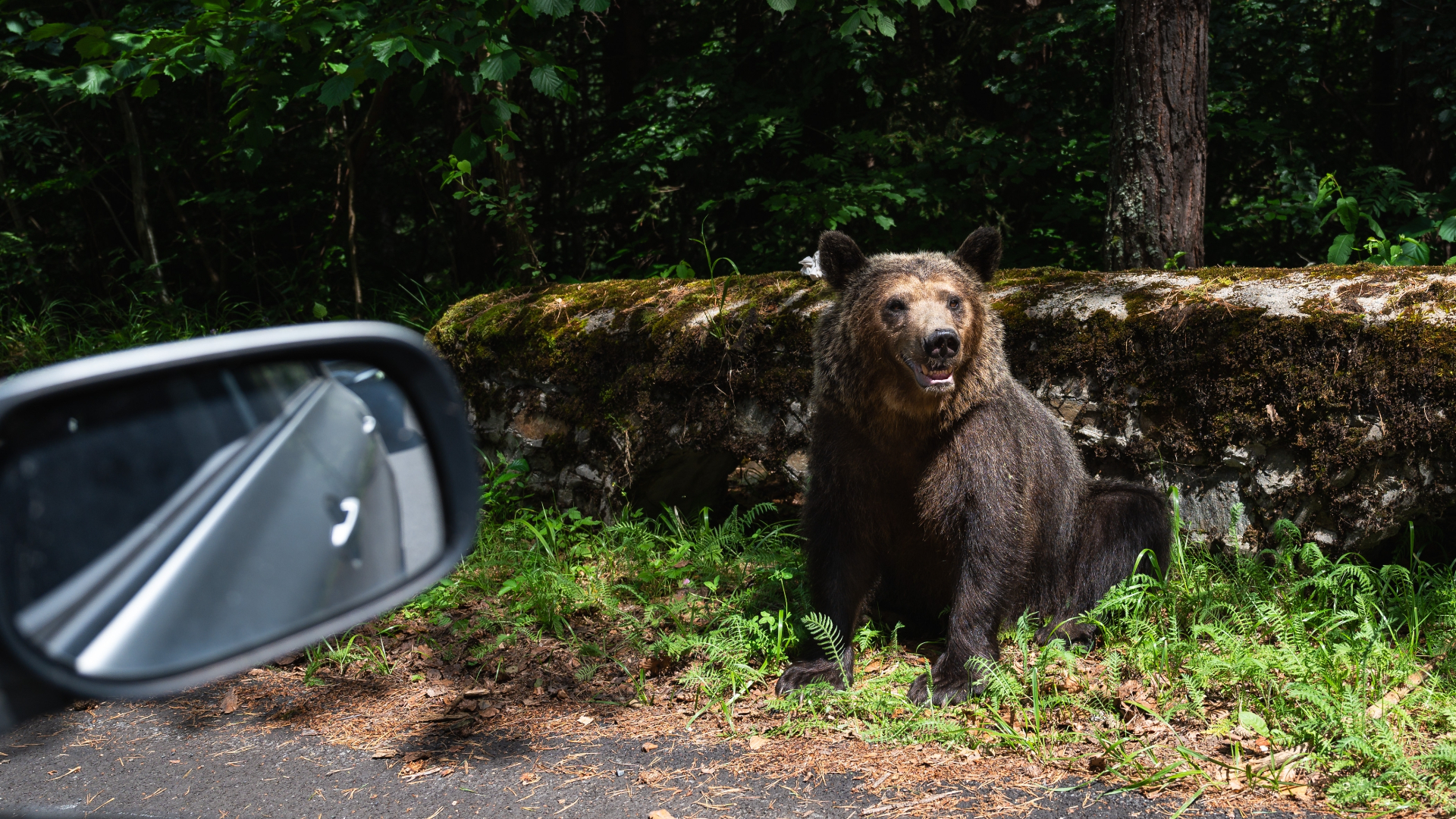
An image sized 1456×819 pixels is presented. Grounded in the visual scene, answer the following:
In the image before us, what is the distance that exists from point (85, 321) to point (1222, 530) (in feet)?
37.4

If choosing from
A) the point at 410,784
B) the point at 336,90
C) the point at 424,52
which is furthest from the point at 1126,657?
the point at 336,90

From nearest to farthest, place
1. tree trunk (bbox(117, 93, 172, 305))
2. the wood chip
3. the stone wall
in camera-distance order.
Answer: the wood chip
the stone wall
tree trunk (bbox(117, 93, 172, 305))

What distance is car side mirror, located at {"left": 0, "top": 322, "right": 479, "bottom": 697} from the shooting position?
1.10 meters

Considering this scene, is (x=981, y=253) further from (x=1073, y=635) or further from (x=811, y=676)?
(x=811, y=676)

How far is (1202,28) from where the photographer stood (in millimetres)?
5715

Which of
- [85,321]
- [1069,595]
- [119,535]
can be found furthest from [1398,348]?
[85,321]

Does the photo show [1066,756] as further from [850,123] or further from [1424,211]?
[850,123]

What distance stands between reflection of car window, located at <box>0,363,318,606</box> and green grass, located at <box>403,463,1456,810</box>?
2828 millimetres

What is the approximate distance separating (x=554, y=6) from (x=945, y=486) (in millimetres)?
3093

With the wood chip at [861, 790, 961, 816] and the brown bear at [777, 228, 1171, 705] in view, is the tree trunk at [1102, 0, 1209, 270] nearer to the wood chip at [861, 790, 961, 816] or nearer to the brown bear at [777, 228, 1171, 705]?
the brown bear at [777, 228, 1171, 705]

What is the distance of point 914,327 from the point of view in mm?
3873

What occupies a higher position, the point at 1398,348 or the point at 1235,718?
the point at 1398,348

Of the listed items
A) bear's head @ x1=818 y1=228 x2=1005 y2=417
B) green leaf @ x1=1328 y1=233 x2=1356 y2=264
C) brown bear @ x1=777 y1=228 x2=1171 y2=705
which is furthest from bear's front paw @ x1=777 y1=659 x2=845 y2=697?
green leaf @ x1=1328 y1=233 x2=1356 y2=264

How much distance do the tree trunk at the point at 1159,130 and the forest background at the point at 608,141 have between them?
1.42 metres
